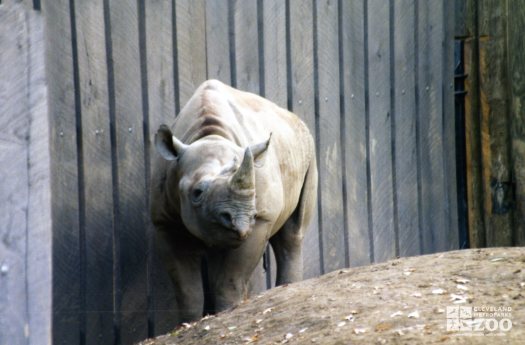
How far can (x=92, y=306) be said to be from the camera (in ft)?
22.1

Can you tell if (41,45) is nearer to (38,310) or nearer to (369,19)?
(38,310)

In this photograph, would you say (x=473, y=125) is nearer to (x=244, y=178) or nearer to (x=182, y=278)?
(x=182, y=278)

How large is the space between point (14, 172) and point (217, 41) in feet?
10.3

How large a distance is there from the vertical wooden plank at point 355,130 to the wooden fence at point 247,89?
0.01m

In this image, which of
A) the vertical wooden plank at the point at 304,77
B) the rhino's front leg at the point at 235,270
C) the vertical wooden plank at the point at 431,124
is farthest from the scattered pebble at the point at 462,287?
the vertical wooden plank at the point at 431,124

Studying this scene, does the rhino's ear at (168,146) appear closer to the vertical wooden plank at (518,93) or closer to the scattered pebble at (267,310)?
the scattered pebble at (267,310)

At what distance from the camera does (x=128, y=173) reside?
692 cm

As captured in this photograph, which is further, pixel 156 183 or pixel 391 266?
pixel 156 183

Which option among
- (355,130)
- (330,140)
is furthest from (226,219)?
(355,130)

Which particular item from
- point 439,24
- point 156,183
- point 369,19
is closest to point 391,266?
point 156,183

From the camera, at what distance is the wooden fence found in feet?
21.8

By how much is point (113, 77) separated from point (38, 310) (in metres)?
2.54

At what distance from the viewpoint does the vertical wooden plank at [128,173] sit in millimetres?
6859

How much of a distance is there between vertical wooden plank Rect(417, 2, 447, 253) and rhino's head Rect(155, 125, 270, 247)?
113 inches
